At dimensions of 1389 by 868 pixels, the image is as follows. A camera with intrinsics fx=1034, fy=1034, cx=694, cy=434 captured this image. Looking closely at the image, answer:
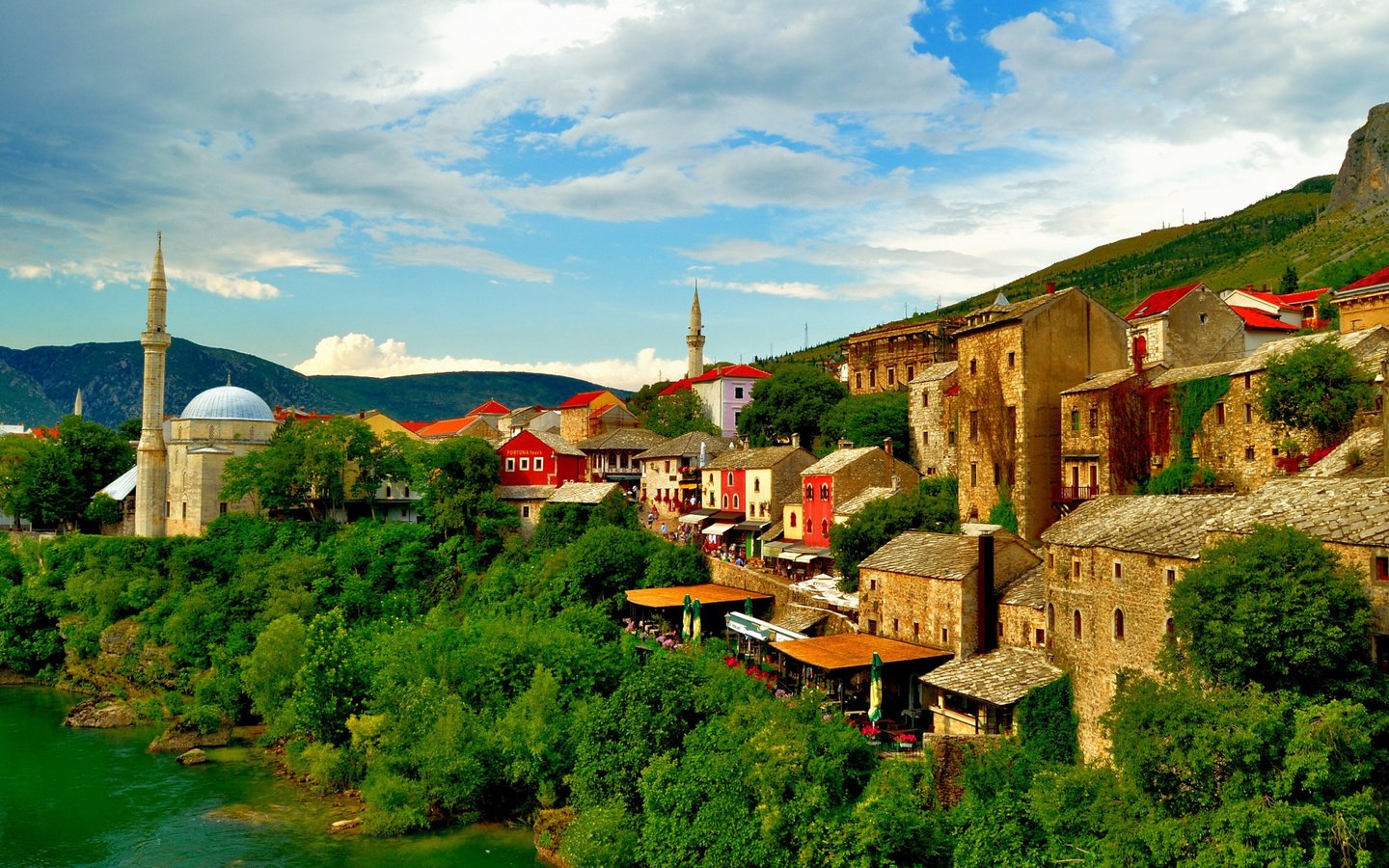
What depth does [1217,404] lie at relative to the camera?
29406 millimetres

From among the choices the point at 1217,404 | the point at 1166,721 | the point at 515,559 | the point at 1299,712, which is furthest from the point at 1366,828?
the point at 515,559

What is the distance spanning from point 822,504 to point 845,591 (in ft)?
24.9

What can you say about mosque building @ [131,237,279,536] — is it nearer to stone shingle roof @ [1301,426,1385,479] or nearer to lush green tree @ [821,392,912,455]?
lush green tree @ [821,392,912,455]

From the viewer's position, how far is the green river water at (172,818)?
2808 cm

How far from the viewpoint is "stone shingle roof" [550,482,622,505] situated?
5266 centimetres

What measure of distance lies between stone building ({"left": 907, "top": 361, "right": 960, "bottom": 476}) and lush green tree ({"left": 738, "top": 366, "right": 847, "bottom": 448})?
7988 mm

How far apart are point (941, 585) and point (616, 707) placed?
32.1 ft

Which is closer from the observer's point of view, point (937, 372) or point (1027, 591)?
point (1027, 591)

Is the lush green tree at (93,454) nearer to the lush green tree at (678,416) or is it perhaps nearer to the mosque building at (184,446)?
the mosque building at (184,446)

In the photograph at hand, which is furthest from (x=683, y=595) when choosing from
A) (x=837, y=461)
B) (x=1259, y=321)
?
(x=1259, y=321)

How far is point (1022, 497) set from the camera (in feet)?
111

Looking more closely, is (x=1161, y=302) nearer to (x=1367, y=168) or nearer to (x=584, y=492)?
(x=584, y=492)

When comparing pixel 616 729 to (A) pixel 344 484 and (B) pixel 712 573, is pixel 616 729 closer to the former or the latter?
(B) pixel 712 573

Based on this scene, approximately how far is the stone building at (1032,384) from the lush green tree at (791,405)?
1935cm
